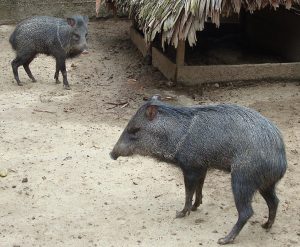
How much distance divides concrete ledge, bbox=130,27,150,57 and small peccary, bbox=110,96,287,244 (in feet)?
14.7

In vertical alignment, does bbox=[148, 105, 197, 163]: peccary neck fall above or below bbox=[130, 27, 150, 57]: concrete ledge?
above

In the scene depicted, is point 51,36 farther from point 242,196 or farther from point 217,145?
point 242,196

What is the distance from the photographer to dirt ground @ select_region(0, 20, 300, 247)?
4109 millimetres

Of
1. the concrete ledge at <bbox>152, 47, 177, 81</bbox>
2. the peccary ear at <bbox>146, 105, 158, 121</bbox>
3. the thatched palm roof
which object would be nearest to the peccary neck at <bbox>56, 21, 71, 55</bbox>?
the thatched palm roof

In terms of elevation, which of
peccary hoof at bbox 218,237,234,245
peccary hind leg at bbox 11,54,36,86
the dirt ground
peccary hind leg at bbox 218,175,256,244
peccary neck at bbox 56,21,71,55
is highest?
peccary neck at bbox 56,21,71,55

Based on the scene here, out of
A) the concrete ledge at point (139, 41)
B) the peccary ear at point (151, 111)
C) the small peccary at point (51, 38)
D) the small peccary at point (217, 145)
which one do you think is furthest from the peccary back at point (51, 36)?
the peccary ear at point (151, 111)

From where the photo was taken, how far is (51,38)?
749 cm

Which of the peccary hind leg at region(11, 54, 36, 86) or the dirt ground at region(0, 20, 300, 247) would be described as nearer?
the dirt ground at region(0, 20, 300, 247)

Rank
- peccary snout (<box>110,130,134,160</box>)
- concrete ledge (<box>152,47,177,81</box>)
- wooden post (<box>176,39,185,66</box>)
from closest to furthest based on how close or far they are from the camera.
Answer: peccary snout (<box>110,130,134,160</box>) → wooden post (<box>176,39,185,66</box>) → concrete ledge (<box>152,47,177,81</box>)

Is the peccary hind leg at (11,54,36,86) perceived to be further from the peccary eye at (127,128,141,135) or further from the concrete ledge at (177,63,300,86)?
the peccary eye at (127,128,141,135)

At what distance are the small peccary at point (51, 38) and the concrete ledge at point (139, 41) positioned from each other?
53.5 inches

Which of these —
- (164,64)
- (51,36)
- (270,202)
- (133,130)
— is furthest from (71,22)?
(270,202)

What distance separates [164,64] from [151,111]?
12.7 ft

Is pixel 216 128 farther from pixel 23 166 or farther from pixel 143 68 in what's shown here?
pixel 143 68
